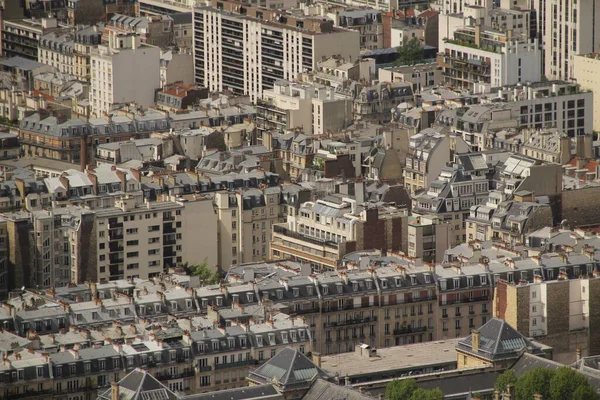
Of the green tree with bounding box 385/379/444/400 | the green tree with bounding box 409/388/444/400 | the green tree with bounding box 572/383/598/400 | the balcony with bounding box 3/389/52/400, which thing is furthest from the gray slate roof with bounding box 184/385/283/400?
the green tree with bounding box 572/383/598/400

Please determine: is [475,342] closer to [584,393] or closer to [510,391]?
[510,391]

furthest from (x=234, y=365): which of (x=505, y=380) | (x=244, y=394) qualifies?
(x=505, y=380)

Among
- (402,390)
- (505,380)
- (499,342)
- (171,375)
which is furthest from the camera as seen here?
(171,375)

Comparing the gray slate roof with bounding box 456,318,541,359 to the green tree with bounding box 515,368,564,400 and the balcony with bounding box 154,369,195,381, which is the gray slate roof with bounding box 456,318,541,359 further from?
the balcony with bounding box 154,369,195,381

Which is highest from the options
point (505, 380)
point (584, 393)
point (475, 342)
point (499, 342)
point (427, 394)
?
point (499, 342)

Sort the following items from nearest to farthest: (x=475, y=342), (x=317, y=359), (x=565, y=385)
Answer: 1. (x=565, y=385)
2. (x=317, y=359)
3. (x=475, y=342)

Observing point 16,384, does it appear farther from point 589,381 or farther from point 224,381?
point 589,381

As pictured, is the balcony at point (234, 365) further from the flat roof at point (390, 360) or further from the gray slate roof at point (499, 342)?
the gray slate roof at point (499, 342)
